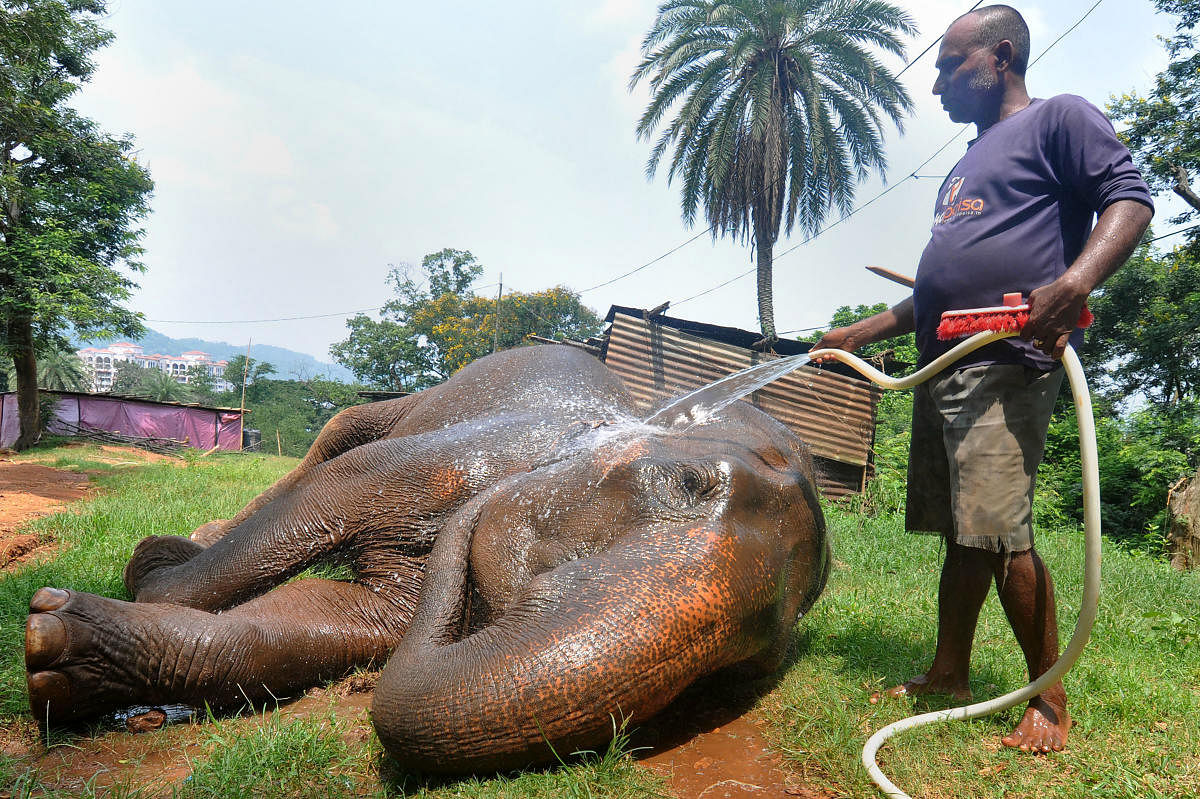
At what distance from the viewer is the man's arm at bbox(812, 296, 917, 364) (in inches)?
117

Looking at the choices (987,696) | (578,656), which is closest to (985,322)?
(987,696)

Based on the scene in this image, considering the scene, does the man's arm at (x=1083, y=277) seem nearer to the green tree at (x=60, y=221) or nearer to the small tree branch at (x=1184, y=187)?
the small tree branch at (x=1184, y=187)

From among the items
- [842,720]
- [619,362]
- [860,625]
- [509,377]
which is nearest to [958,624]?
[842,720]

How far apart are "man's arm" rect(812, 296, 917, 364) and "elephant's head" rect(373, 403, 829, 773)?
650 millimetres

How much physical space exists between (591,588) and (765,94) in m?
19.2

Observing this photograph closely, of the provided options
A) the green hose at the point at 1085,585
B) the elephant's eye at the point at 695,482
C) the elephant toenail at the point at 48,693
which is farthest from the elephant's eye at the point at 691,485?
the elephant toenail at the point at 48,693

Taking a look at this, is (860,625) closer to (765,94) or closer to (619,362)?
(619,362)

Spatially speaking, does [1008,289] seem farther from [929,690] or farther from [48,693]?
[48,693]

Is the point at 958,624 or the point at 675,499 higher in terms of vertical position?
the point at 675,499

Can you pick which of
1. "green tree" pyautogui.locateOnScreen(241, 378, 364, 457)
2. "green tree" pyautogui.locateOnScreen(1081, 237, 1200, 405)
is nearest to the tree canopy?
"green tree" pyautogui.locateOnScreen(241, 378, 364, 457)

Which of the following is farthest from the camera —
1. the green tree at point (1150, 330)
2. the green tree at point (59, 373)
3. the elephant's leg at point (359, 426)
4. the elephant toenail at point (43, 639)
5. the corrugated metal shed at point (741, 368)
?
the green tree at point (59, 373)

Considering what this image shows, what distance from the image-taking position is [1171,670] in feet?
9.78

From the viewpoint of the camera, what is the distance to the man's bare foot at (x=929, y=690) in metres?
2.51

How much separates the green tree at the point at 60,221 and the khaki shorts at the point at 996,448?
20.7 meters
